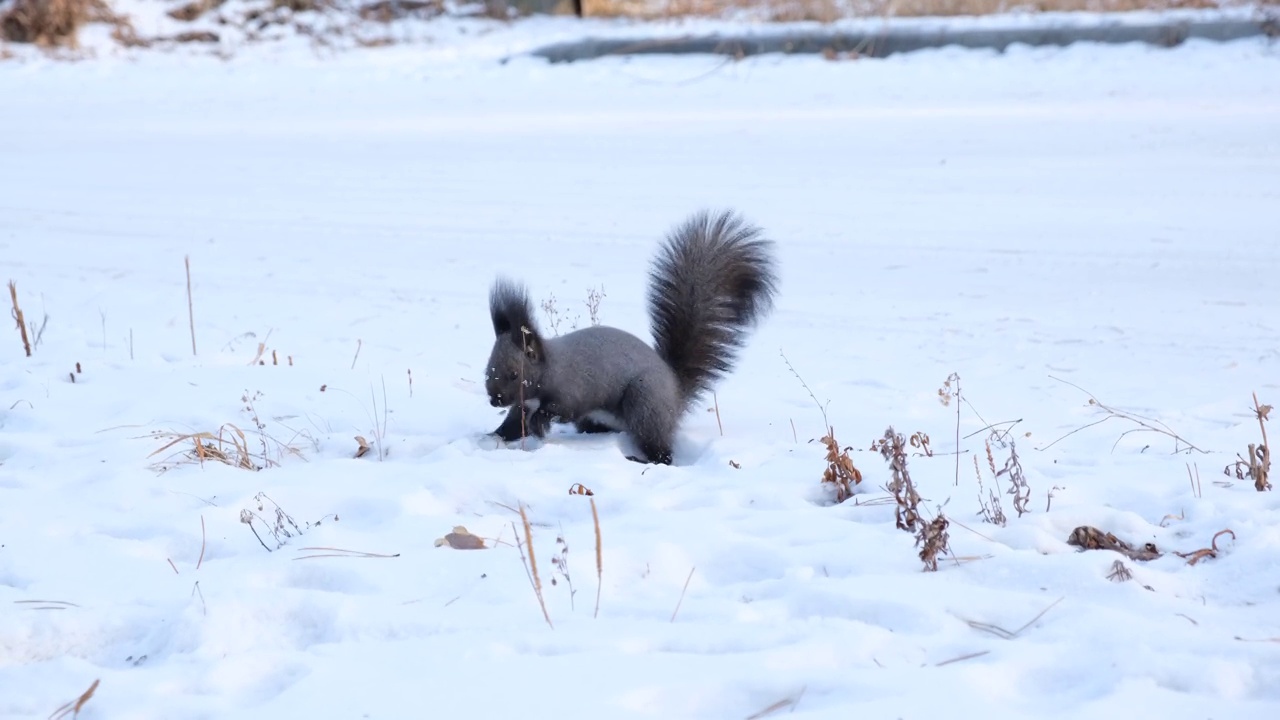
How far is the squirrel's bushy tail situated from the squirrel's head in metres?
0.55

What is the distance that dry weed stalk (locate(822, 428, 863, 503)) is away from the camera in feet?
10.4

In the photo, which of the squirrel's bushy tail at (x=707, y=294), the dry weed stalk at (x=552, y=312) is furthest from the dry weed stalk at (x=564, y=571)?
the dry weed stalk at (x=552, y=312)

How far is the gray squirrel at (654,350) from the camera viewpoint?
3.68m

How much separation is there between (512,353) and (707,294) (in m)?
0.71

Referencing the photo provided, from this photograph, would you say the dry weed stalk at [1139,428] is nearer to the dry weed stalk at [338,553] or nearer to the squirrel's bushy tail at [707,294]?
the squirrel's bushy tail at [707,294]

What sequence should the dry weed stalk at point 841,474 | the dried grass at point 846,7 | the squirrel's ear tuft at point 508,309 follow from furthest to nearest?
the dried grass at point 846,7 < the squirrel's ear tuft at point 508,309 < the dry weed stalk at point 841,474

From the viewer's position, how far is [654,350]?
4027mm

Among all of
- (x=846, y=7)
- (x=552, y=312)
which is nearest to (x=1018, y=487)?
(x=552, y=312)

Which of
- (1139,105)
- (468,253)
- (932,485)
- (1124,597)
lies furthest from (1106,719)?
(1139,105)

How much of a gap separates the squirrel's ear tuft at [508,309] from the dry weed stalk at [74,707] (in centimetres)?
172

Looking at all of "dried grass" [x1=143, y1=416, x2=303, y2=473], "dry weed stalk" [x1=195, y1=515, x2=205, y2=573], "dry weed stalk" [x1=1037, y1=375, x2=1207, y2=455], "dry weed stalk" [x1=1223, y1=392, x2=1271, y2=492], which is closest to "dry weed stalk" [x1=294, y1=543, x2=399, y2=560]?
"dry weed stalk" [x1=195, y1=515, x2=205, y2=573]

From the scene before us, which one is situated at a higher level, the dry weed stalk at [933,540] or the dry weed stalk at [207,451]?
the dry weed stalk at [933,540]

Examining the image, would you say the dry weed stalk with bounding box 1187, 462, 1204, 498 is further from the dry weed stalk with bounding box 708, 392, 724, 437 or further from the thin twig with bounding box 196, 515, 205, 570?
the thin twig with bounding box 196, 515, 205, 570

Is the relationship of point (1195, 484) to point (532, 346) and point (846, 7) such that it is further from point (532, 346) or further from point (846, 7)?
point (846, 7)
